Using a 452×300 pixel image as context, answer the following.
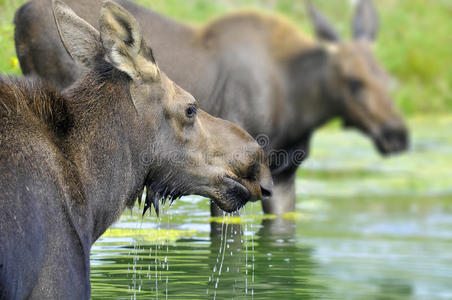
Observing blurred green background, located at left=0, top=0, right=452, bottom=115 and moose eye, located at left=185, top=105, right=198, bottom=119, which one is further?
blurred green background, located at left=0, top=0, right=452, bottom=115

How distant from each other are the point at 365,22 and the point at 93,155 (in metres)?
5.74

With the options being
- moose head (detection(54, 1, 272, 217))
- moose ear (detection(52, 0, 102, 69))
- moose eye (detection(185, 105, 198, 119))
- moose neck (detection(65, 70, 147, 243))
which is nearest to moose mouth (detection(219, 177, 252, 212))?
moose head (detection(54, 1, 272, 217))

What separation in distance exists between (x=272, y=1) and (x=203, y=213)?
1608 cm

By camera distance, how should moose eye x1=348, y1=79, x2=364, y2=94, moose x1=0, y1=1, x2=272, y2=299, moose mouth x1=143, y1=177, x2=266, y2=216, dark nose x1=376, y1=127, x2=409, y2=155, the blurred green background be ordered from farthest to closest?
the blurred green background, dark nose x1=376, y1=127, x2=409, y2=155, moose eye x1=348, y1=79, x2=364, y2=94, moose mouth x1=143, y1=177, x2=266, y2=216, moose x1=0, y1=1, x2=272, y2=299

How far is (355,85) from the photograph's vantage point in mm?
9578

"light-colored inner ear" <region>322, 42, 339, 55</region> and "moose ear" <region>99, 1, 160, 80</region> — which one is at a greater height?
"light-colored inner ear" <region>322, 42, 339, 55</region>

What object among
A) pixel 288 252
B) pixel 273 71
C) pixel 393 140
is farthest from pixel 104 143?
pixel 393 140

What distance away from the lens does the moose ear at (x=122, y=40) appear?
5000 millimetres

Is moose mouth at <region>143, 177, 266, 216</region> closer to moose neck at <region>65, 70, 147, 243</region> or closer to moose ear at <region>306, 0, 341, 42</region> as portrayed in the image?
moose neck at <region>65, 70, 147, 243</region>

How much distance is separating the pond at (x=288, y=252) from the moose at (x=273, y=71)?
84cm

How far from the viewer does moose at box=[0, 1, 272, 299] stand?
453cm

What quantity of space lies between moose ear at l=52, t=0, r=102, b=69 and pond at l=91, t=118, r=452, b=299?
1.75m

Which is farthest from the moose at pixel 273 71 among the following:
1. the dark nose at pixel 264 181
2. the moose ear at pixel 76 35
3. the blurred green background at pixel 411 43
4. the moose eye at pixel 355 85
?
the blurred green background at pixel 411 43

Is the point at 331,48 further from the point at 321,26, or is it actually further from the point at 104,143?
the point at 104,143
